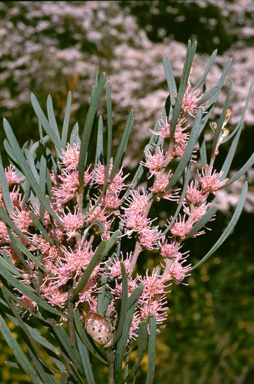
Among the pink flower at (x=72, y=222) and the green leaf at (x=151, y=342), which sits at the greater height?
the pink flower at (x=72, y=222)

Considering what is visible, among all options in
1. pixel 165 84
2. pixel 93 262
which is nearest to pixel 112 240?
pixel 93 262

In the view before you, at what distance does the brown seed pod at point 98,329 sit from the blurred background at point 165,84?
0.86 m

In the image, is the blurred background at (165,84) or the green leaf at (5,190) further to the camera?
the blurred background at (165,84)

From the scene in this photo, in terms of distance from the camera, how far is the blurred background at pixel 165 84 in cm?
106

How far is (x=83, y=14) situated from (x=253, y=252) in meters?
1.48

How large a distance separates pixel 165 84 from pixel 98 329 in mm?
1517

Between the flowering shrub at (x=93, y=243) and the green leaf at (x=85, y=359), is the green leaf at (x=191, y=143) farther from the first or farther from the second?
the green leaf at (x=85, y=359)

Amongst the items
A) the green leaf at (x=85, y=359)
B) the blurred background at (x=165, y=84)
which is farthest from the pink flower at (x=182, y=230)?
the blurred background at (x=165, y=84)

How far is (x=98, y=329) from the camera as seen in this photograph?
0.21 m

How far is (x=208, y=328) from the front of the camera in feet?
3.60

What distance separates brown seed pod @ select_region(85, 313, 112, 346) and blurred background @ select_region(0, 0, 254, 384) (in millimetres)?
860

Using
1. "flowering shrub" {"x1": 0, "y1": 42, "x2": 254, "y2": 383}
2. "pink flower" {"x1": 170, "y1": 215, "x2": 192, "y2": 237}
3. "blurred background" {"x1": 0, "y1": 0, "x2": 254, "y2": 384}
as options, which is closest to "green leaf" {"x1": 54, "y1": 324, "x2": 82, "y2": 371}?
"flowering shrub" {"x1": 0, "y1": 42, "x2": 254, "y2": 383}

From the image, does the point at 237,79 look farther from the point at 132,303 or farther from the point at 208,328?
the point at 132,303

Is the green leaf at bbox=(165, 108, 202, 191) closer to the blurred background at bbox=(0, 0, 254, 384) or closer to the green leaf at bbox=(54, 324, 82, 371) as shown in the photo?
the green leaf at bbox=(54, 324, 82, 371)
